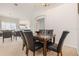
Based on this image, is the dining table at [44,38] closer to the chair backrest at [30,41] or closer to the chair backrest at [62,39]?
the chair backrest at [30,41]

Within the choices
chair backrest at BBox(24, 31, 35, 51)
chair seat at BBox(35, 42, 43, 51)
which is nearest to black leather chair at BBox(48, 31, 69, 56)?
chair seat at BBox(35, 42, 43, 51)

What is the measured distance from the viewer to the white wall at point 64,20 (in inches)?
81.0

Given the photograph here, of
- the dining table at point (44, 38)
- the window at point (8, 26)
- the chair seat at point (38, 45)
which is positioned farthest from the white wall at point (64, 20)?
the window at point (8, 26)

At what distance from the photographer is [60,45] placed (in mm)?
2076

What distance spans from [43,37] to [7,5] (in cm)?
95

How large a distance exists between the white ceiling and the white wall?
10 cm

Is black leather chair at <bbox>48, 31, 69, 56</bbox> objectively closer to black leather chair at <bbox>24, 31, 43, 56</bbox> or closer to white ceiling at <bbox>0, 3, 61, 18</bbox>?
black leather chair at <bbox>24, 31, 43, 56</bbox>

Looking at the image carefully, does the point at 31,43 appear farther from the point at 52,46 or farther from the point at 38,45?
the point at 52,46

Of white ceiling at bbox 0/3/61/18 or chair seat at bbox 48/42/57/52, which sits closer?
white ceiling at bbox 0/3/61/18

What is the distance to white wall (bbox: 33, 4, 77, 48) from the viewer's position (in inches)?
81.0

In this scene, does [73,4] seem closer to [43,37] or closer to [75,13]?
[75,13]

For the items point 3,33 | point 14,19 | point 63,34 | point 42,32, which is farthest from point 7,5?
point 63,34

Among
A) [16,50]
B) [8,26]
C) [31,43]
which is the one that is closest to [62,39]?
[31,43]

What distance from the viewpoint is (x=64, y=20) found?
6.94 feet
